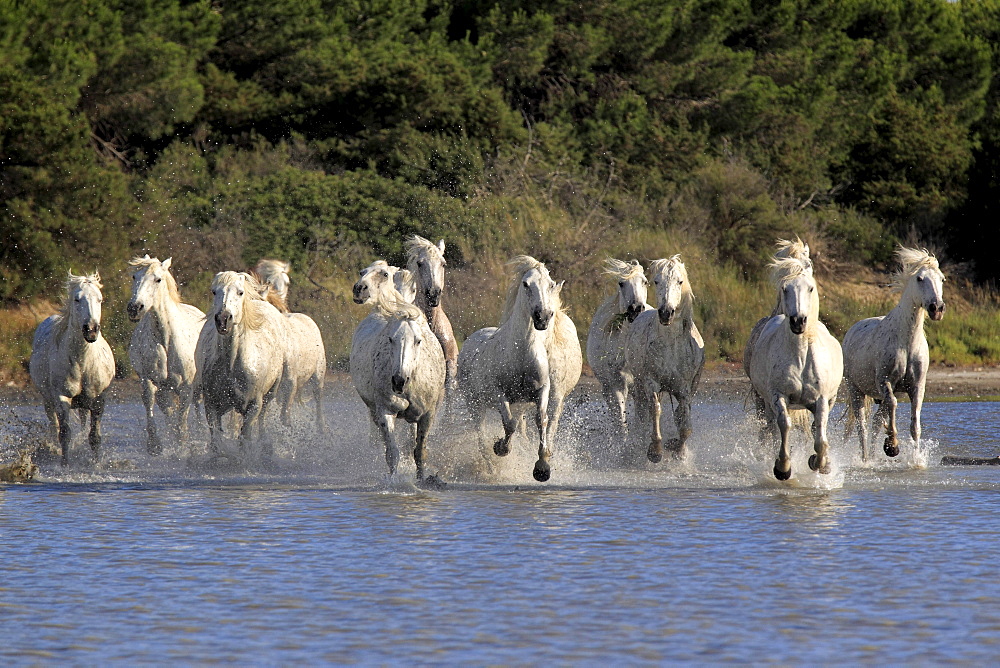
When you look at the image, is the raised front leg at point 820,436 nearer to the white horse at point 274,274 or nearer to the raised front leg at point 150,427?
the raised front leg at point 150,427

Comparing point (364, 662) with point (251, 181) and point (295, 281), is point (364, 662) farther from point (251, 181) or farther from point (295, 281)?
point (251, 181)

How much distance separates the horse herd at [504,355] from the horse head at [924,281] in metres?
0.02

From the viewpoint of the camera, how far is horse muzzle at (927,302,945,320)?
10.2 m

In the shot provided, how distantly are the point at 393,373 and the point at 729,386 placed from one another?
9.67 meters

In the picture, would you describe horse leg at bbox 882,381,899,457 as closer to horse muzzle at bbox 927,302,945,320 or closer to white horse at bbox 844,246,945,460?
white horse at bbox 844,246,945,460

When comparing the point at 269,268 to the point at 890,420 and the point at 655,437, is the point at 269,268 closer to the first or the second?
the point at 655,437

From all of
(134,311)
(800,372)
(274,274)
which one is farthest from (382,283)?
(800,372)

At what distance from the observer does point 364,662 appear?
5.45 metres

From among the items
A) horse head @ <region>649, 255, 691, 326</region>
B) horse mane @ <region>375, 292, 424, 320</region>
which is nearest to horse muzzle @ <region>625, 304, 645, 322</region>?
horse head @ <region>649, 255, 691, 326</region>

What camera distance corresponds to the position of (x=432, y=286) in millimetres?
11047

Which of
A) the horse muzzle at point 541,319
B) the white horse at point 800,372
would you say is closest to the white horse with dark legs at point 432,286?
the horse muzzle at point 541,319

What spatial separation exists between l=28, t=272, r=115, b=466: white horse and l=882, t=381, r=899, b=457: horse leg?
621cm

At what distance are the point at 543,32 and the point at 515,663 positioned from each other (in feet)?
79.4

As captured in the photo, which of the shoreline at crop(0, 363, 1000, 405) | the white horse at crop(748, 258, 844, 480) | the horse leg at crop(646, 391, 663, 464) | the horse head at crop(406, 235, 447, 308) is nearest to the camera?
the white horse at crop(748, 258, 844, 480)
